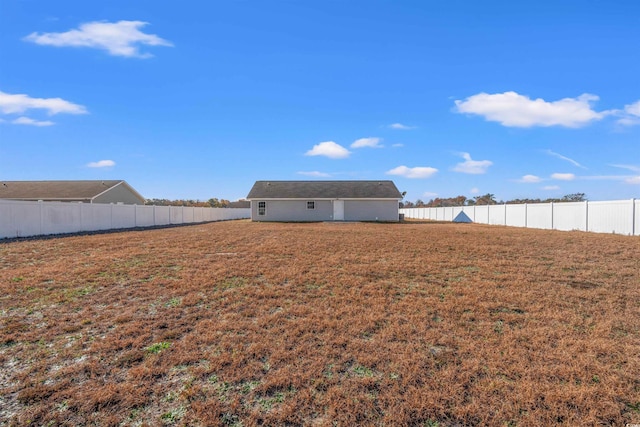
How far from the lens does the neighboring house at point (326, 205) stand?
27922mm

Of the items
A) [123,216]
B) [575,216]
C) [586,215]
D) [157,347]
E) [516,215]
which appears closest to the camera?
[157,347]

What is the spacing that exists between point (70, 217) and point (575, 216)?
2534 centimetres

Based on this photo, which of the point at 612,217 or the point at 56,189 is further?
the point at 56,189

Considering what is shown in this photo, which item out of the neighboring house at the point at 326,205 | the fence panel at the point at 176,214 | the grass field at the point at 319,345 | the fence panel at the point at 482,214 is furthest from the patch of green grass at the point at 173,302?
the fence panel at the point at 482,214

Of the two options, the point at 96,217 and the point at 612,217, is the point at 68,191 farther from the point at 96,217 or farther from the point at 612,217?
the point at 612,217

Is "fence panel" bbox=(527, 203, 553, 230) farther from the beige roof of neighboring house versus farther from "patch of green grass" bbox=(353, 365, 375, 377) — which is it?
the beige roof of neighboring house

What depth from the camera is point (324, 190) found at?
2902 centimetres

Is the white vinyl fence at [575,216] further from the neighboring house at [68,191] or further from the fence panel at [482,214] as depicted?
the neighboring house at [68,191]

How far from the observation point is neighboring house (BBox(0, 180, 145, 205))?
25.4m

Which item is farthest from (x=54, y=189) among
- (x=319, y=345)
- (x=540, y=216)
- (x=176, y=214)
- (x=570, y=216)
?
(x=570, y=216)

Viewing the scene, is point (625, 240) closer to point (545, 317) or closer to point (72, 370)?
point (545, 317)

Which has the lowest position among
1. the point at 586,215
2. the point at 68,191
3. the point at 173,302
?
the point at 173,302

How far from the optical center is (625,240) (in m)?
11.7

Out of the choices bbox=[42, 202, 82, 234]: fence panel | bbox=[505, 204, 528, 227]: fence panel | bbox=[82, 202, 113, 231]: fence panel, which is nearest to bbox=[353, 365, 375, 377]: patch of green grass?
bbox=[42, 202, 82, 234]: fence panel
